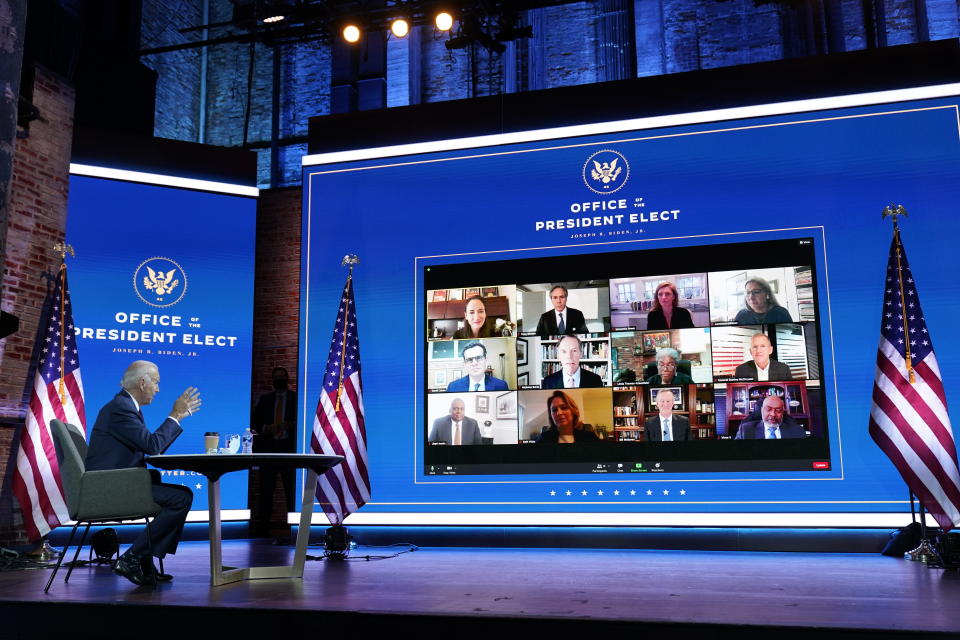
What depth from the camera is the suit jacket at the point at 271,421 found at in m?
8.27

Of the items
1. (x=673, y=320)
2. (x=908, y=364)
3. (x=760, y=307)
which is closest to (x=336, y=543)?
(x=673, y=320)

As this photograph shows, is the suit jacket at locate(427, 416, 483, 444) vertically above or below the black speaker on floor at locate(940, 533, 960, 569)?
above

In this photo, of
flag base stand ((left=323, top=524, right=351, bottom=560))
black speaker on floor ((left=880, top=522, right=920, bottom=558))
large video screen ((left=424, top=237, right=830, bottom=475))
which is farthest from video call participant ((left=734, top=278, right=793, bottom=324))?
flag base stand ((left=323, top=524, right=351, bottom=560))

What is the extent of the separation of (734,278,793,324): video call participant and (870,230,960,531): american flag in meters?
0.86

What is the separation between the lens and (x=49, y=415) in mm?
6617

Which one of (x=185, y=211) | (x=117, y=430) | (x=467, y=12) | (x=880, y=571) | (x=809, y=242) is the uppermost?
(x=467, y=12)

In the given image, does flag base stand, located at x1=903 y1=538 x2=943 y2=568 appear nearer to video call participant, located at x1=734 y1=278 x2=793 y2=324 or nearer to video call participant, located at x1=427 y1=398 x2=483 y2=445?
video call participant, located at x1=734 y1=278 x2=793 y2=324

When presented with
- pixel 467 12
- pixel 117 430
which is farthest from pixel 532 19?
pixel 117 430

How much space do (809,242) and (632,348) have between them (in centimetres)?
157

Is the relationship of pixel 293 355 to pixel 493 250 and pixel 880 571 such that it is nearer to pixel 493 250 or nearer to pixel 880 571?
pixel 493 250

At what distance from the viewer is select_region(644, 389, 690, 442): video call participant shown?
22.4 feet

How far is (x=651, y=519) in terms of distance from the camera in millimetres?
6859

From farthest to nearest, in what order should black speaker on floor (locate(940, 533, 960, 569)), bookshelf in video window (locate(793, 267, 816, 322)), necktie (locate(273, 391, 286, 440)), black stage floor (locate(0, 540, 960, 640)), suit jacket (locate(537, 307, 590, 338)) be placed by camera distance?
1. necktie (locate(273, 391, 286, 440))
2. suit jacket (locate(537, 307, 590, 338))
3. bookshelf in video window (locate(793, 267, 816, 322))
4. black speaker on floor (locate(940, 533, 960, 569))
5. black stage floor (locate(0, 540, 960, 640))

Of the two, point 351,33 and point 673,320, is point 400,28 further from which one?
point 673,320
